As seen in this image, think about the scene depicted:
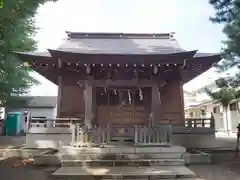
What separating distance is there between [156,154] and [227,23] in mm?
5041

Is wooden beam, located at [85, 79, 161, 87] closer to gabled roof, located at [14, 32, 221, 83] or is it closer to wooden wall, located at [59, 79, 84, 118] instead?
gabled roof, located at [14, 32, 221, 83]

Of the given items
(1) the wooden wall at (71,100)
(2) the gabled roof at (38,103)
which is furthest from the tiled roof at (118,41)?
(2) the gabled roof at (38,103)

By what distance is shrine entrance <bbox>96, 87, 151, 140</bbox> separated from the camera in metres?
12.6

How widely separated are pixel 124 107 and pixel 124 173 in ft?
19.1

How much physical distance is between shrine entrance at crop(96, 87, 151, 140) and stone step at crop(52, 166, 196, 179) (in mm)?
4582

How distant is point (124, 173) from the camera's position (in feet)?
23.4

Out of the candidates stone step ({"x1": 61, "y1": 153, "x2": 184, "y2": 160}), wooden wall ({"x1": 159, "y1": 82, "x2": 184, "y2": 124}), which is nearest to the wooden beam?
wooden wall ({"x1": 159, "y1": 82, "x2": 184, "y2": 124})

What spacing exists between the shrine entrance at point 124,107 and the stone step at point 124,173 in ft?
15.0

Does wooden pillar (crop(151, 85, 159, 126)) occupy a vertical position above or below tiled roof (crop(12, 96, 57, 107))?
below

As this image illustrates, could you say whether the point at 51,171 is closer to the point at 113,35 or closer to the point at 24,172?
the point at 24,172

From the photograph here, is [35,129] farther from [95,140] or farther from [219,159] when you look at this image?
[219,159]

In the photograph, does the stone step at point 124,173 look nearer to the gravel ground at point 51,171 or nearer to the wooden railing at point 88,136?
the gravel ground at point 51,171

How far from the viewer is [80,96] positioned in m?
13.3

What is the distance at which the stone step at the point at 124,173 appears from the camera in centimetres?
692
